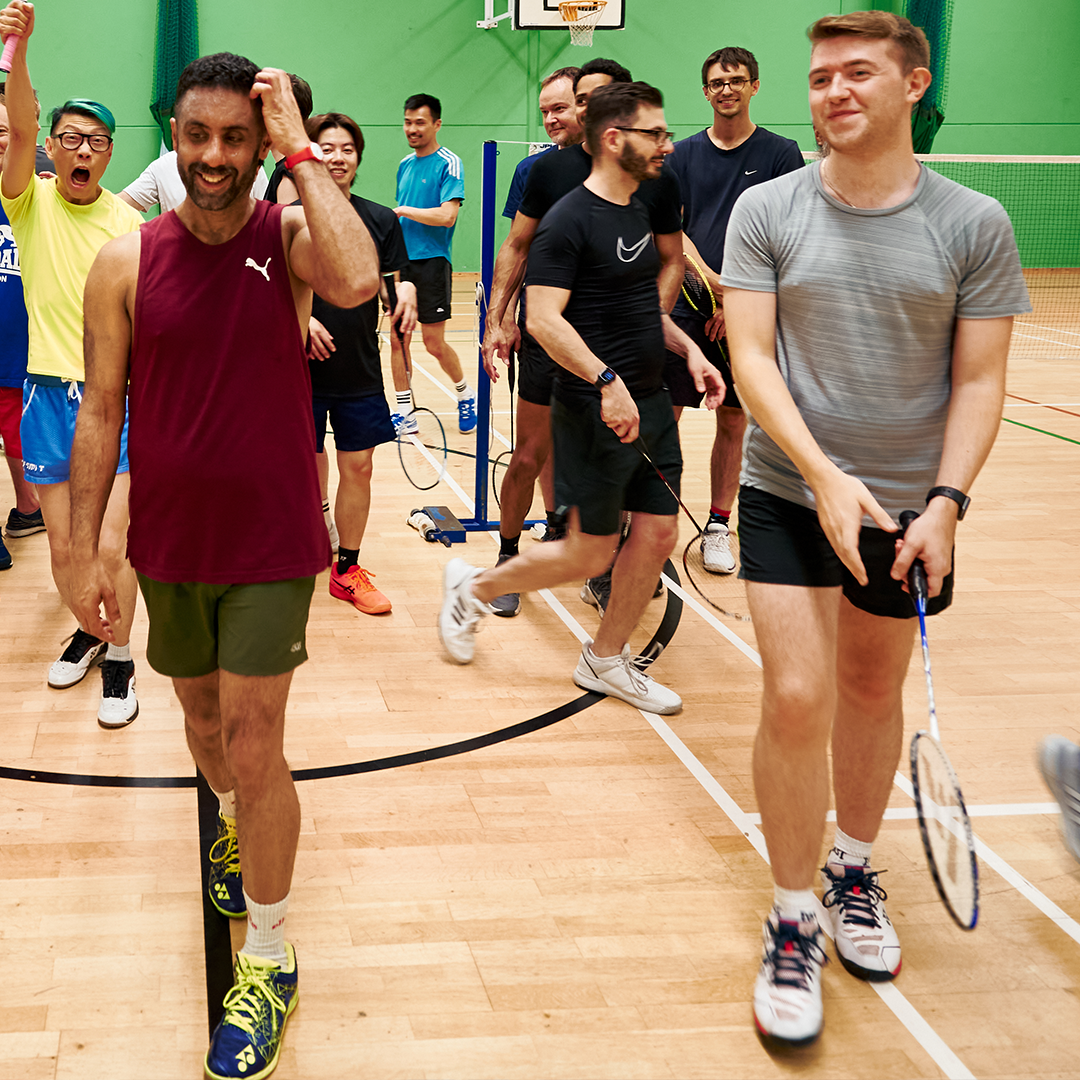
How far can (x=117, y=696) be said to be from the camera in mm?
4230

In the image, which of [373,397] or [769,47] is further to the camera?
[769,47]

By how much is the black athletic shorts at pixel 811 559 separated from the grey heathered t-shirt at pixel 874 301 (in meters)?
0.05

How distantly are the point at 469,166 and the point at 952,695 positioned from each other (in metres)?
15.1

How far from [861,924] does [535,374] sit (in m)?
2.94

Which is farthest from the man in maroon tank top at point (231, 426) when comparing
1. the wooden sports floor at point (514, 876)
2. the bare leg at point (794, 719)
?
the bare leg at point (794, 719)

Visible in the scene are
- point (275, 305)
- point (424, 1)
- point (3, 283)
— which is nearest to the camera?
point (275, 305)

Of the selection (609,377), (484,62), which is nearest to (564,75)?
(609,377)

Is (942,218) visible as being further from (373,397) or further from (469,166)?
(469,166)

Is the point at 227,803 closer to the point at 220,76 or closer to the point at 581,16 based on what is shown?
the point at 220,76

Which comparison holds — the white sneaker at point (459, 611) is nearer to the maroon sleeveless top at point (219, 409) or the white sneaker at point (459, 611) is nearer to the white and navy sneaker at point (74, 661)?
the white and navy sneaker at point (74, 661)

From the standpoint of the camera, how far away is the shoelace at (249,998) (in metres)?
2.53

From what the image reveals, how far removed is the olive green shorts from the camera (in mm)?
2457

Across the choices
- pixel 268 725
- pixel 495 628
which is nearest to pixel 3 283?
pixel 495 628

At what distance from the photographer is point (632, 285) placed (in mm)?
4230
